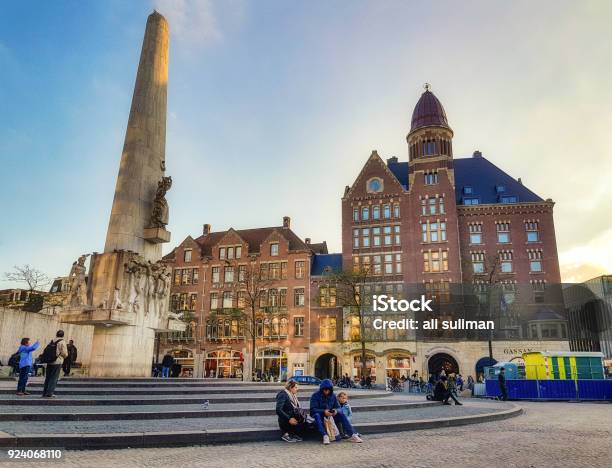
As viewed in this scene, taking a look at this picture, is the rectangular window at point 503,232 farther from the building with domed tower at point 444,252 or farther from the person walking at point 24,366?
the person walking at point 24,366

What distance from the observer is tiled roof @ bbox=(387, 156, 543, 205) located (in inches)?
2160

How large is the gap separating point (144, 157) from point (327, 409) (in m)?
14.2

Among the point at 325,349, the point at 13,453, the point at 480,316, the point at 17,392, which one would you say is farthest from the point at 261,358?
the point at 13,453

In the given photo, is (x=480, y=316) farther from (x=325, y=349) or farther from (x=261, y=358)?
(x=261, y=358)

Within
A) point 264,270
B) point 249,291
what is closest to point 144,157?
point 249,291

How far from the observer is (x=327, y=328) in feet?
170

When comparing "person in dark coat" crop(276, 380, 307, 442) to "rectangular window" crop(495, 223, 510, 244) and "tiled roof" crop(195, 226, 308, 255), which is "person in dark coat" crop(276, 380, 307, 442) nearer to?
"tiled roof" crop(195, 226, 308, 255)

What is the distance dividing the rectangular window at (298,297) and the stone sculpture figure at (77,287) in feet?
121

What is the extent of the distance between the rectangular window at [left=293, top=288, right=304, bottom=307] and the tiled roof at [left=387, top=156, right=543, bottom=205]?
17420 millimetres

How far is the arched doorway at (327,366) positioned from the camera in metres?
51.8

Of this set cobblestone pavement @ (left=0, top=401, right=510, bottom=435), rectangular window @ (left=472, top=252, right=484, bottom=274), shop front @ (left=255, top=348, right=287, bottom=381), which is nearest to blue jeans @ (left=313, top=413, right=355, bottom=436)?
cobblestone pavement @ (left=0, top=401, right=510, bottom=435)

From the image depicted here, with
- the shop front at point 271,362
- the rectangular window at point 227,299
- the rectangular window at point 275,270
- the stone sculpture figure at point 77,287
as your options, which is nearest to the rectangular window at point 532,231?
the rectangular window at point 275,270

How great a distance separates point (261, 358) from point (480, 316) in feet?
78.0

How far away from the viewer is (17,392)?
1256 cm
